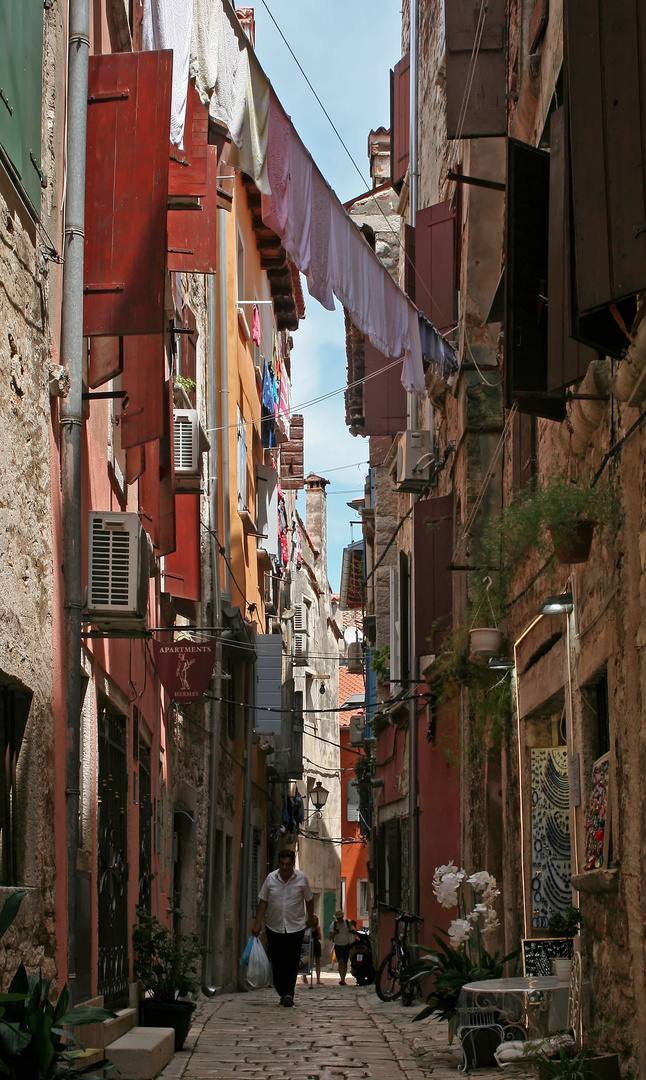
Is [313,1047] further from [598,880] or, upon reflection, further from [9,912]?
[9,912]

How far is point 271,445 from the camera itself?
26156 mm

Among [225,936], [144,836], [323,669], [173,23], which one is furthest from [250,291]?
[323,669]

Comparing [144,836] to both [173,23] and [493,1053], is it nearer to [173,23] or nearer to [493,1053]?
[493,1053]

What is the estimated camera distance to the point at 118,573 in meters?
7.67

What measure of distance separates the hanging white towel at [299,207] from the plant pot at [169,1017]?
5.05 m

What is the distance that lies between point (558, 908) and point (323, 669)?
114ft

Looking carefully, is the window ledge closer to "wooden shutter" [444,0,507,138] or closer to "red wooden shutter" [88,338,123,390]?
"red wooden shutter" [88,338,123,390]

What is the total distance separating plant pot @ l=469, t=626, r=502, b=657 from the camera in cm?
1084

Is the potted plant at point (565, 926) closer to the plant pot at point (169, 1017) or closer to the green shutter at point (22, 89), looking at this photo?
the plant pot at point (169, 1017)

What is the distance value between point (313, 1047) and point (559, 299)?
5.36m

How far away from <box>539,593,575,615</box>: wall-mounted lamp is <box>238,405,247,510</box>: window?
499 inches

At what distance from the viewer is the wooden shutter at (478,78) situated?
11383 millimetres

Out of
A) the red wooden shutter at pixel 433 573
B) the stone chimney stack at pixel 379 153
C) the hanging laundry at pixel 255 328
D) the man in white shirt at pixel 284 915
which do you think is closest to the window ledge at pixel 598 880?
the man in white shirt at pixel 284 915

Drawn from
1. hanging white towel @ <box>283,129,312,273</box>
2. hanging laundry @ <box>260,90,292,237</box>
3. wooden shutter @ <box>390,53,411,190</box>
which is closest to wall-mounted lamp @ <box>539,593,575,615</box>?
hanging white towel @ <box>283,129,312,273</box>
